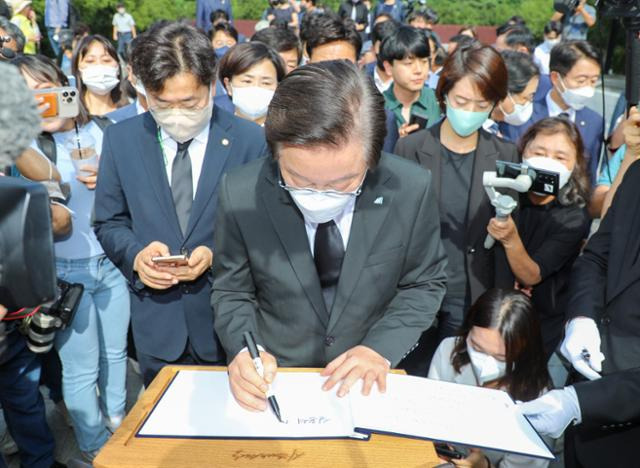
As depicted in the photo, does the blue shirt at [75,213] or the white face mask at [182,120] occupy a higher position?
the white face mask at [182,120]

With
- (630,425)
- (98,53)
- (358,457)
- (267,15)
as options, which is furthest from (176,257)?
(267,15)

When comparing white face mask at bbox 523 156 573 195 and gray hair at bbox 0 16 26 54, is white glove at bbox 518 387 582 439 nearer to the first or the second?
white face mask at bbox 523 156 573 195

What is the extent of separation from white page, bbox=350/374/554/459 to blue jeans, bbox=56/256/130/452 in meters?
1.71

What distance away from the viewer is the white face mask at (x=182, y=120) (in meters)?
2.27

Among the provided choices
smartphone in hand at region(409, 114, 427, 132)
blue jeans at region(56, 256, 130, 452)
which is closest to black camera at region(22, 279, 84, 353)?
blue jeans at region(56, 256, 130, 452)

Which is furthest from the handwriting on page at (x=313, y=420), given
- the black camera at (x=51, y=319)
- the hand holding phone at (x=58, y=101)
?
the hand holding phone at (x=58, y=101)

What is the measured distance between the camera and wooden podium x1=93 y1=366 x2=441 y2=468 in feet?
4.23

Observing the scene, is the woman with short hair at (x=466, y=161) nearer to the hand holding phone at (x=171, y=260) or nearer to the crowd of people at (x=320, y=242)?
the crowd of people at (x=320, y=242)

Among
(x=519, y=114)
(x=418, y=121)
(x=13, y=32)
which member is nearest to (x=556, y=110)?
(x=519, y=114)

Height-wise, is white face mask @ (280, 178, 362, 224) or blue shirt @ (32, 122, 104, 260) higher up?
white face mask @ (280, 178, 362, 224)

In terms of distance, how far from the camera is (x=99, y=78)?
12.9 ft

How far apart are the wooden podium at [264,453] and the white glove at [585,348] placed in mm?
873

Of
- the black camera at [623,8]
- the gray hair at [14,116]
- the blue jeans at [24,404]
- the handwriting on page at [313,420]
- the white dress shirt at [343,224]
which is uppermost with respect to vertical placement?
A: the gray hair at [14,116]
